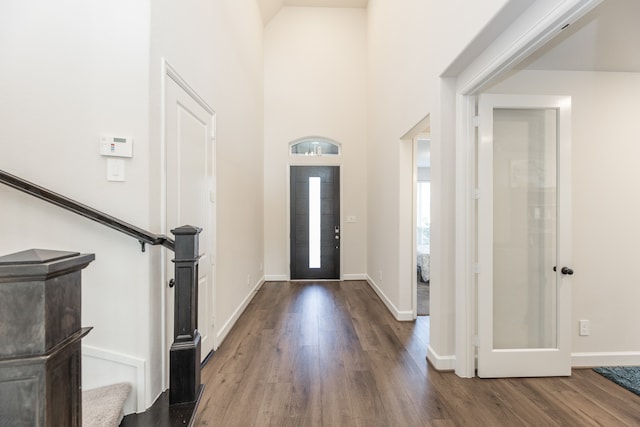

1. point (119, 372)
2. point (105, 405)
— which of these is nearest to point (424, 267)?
point (119, 372)

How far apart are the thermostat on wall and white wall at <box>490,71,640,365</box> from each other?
3.48m

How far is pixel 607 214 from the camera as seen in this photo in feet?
8.21

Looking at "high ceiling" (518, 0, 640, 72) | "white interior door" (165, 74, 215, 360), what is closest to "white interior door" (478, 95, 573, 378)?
"high ceiling" (518, 0, 640, 72)

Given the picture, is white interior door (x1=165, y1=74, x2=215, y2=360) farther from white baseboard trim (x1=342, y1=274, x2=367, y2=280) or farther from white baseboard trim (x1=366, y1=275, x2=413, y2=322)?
white baseboard trim (x1=342, y1=274, x2=367, y2=280)

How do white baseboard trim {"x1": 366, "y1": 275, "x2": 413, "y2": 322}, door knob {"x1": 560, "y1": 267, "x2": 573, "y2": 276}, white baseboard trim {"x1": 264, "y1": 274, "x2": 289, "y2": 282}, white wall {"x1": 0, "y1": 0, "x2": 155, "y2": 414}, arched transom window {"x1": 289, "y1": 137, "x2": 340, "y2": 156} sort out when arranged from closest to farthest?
white wall {"x1": 0, "y1": 0, "x2": 155, "y2": 414}
door knob {"x1": 560, "y1": 267, "x2": 573, "y2": 276}
white baseboard trim {"x1": 366, "y1": 275, "x2": 413, "y2": 322}
white baseboard trim {"x1": 264, "y1": 274, "x2": 289, "y2": 282}
arched transom window {"x1": 289, "y1": 137, "x2": 340, "y2": 156}

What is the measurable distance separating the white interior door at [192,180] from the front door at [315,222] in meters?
2.92

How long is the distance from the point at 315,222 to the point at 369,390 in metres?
3.68

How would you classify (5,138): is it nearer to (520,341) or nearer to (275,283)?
(520,341)

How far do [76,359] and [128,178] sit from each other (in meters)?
1.37

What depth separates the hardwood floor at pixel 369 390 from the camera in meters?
1.84

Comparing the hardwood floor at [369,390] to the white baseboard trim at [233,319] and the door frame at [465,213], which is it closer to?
the white baseboard trim at [233,319]

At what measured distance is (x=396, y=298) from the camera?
3592 millimetres

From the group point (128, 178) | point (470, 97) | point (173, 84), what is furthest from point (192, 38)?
point (470, 97)

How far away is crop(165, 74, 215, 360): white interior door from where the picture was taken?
1.93 meters
